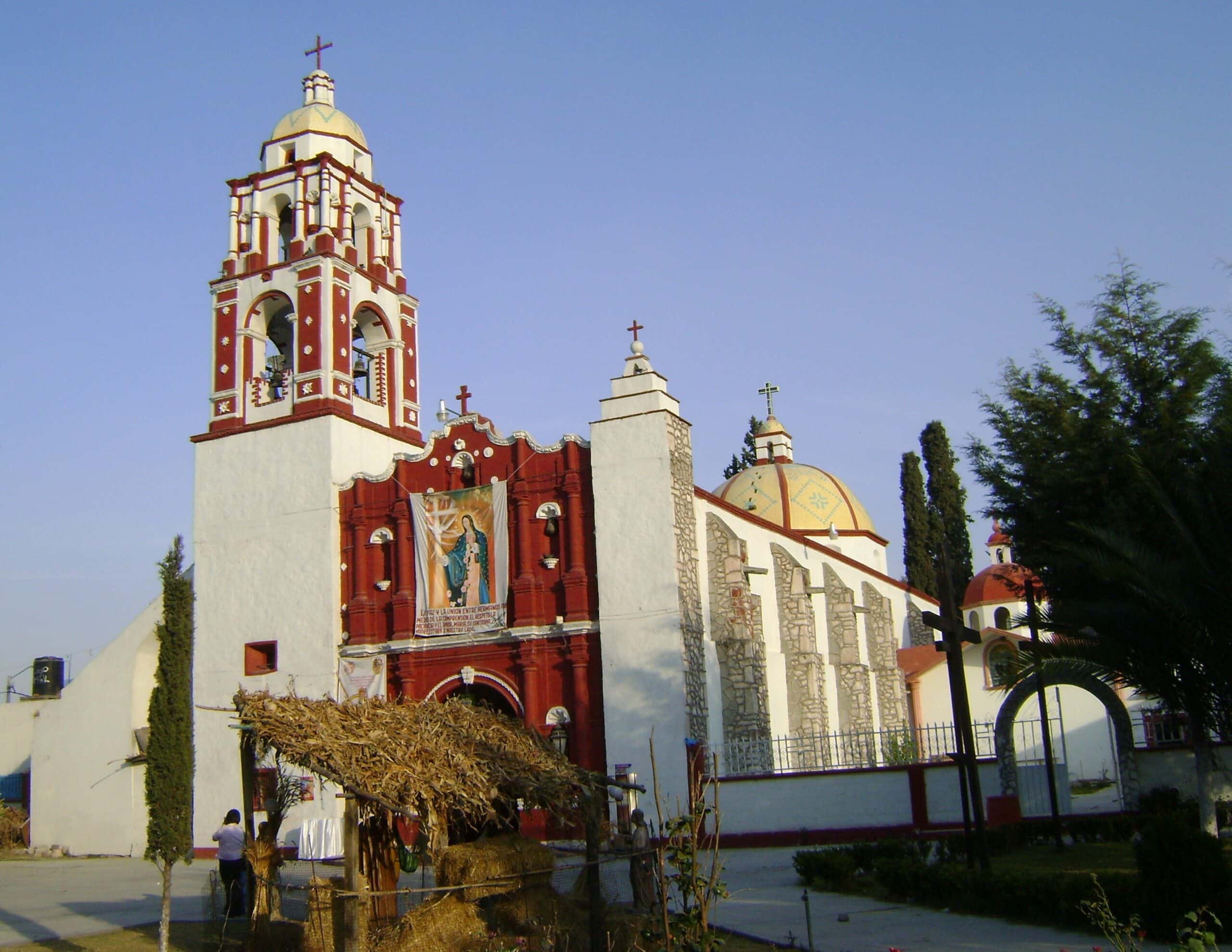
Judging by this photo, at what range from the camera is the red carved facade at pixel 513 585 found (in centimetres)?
2508

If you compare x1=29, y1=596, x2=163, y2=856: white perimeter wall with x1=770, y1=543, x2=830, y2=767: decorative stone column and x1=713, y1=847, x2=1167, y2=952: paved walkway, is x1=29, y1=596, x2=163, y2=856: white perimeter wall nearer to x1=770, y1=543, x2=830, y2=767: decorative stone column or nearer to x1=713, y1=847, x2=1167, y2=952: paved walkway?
x1=770, y1=543, x2=830, y2=767: decorative stone column

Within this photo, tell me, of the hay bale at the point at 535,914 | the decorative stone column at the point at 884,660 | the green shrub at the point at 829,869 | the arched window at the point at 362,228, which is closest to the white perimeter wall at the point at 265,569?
the arched window at the point at 362,228

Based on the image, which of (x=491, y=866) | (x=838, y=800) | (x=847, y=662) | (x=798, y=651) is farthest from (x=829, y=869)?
(x=847, y=662)

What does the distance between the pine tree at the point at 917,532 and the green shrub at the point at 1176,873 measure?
36.1 metres

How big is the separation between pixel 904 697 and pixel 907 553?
433 inches

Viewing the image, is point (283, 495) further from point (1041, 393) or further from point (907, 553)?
point (907, 553)

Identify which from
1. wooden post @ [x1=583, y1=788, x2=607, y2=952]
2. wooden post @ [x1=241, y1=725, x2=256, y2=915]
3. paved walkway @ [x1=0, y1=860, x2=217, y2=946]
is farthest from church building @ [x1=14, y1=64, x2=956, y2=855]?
wooden post @ [x1=583, y1=788, x2=607, y2=952]

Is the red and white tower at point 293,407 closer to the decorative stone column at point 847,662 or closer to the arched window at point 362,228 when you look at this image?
the arched window at point 362,228

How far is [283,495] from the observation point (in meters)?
28.5

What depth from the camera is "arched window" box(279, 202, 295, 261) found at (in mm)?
31078

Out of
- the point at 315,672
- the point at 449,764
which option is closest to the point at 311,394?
the point at 315,672

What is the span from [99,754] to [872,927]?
23.0 metres

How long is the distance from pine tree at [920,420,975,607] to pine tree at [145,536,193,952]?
35.1 metres

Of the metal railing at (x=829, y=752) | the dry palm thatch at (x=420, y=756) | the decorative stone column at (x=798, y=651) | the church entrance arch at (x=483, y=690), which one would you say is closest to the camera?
the dry palm thatch at (x=420, y=756)
